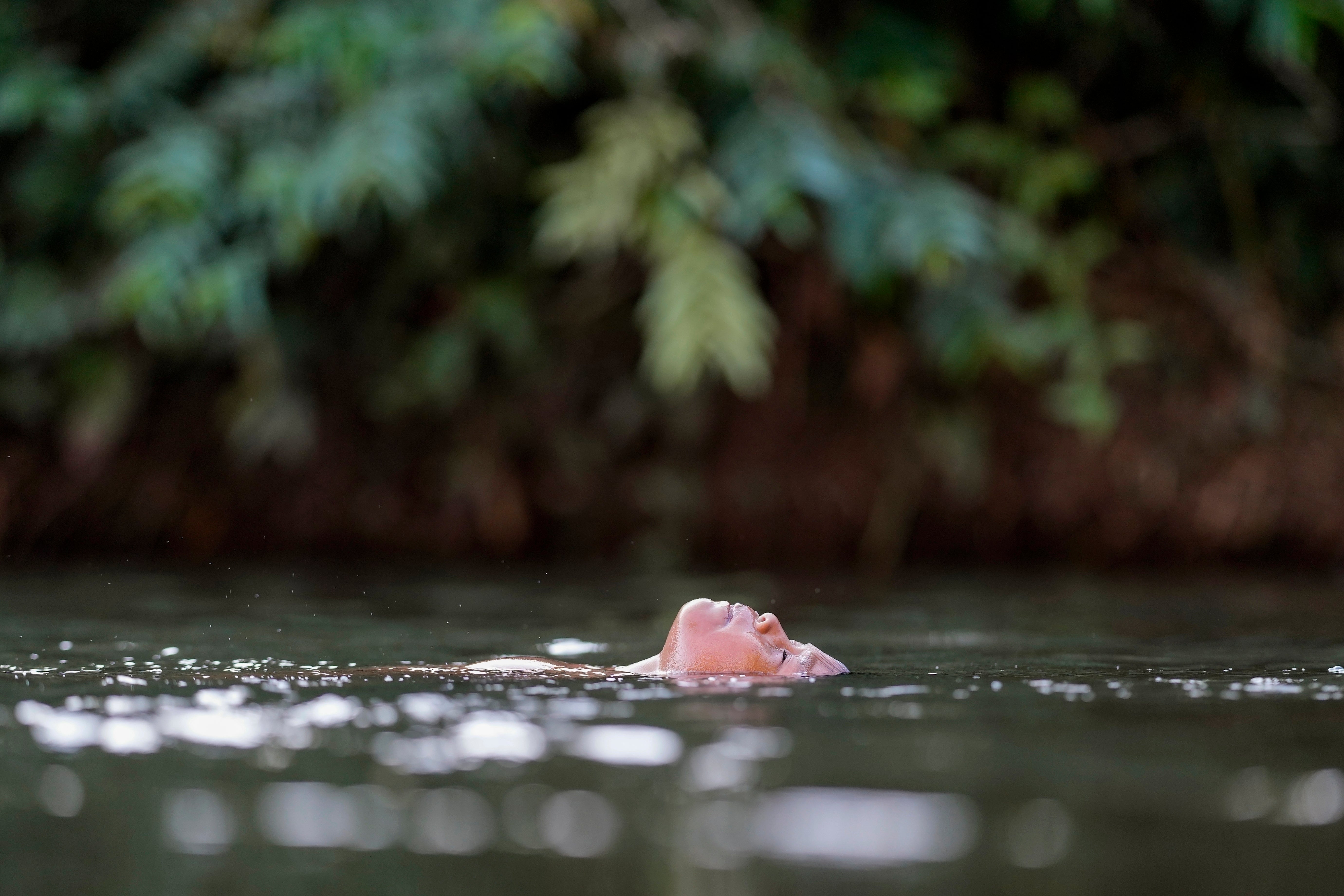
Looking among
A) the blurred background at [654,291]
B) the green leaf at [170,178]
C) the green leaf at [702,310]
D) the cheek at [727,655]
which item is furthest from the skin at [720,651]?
the green leaf at [170,178]

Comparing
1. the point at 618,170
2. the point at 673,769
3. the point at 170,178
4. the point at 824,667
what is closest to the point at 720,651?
the point at 824,667

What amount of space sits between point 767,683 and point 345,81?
3.83m

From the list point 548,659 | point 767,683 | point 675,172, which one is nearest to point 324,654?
point 548,659

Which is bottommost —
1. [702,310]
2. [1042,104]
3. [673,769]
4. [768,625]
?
[673,769]

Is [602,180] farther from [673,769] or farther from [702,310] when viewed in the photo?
[673,769]

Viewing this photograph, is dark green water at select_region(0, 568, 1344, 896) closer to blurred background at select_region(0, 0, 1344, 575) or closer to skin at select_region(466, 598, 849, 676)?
skin at select_region(466, 598, 849, 676)

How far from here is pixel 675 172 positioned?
5520 mm

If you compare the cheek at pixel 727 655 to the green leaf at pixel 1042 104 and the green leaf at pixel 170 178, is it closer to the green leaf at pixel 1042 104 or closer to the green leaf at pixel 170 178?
the green leaf at pixel 170 178

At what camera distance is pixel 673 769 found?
6.24 ft

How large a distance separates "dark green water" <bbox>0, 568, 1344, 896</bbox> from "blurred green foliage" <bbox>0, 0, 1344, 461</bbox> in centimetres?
221

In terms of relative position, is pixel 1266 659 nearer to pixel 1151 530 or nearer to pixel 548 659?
pixel 548 659

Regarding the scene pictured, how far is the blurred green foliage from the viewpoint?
212 inches

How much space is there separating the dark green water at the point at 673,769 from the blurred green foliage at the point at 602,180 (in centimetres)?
221

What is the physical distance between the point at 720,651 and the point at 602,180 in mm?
2965
